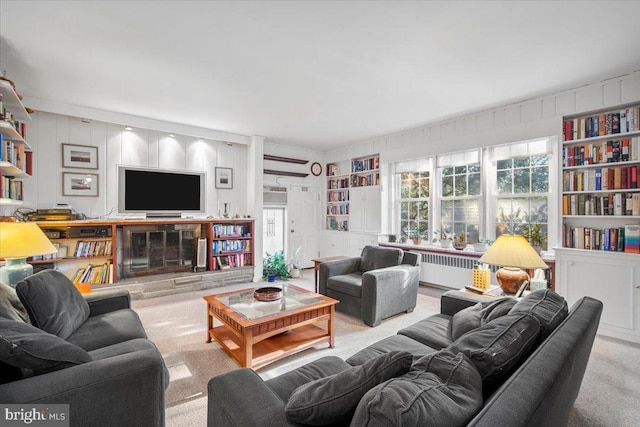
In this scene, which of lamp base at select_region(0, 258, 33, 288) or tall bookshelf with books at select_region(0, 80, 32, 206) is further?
tall bookshelf with books at select_region(0, 80, 32, 206)

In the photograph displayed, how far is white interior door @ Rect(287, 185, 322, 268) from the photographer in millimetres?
6285

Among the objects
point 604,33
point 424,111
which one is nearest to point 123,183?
point 424,111

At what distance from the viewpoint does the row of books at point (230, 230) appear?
199 inches

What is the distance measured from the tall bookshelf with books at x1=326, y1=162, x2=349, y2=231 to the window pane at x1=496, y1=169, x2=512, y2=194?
9.50 feet

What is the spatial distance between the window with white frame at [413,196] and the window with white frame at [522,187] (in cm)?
106

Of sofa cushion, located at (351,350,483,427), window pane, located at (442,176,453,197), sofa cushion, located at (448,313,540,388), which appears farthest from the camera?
window pane, located at (442,176,453,197)

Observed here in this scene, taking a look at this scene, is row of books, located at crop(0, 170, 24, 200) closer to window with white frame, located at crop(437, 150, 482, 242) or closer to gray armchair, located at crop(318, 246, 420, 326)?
A: gray armchair, located at crop(318, 246, 420, 326)

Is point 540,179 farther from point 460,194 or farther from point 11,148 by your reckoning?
point 11,148

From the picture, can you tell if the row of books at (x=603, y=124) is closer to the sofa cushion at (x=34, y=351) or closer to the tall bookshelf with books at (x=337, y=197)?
the tall bookshelf with books at (x=337, y=197)

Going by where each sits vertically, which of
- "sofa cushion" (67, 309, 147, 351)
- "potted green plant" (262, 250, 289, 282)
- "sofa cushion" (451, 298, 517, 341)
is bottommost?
"potted green plant" (262, 250, 289, 282)

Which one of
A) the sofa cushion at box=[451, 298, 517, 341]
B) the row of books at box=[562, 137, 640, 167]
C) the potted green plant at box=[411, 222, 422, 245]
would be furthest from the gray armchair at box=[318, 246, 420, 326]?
the row of books at box=[562, 137, 640, 167]

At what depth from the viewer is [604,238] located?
3084 mm

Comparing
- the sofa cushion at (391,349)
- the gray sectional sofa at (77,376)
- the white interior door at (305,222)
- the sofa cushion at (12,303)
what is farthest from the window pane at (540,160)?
the sofa cushion at (12,303)

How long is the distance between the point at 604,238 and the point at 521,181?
1124 mm
